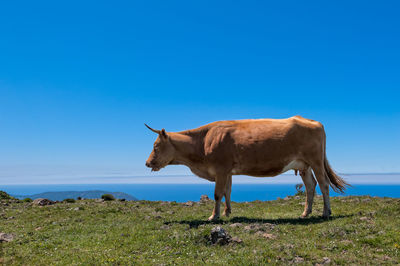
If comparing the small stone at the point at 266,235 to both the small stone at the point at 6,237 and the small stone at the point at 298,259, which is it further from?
the small stone at the point at 6,237

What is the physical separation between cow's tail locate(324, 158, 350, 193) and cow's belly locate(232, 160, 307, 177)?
4.17 ft

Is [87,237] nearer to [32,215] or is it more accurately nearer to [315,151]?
[32,215]

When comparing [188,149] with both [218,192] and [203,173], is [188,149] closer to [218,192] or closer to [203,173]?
[203,173]

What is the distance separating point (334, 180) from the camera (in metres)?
14.7

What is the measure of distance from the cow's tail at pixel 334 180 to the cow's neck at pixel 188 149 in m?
5.58

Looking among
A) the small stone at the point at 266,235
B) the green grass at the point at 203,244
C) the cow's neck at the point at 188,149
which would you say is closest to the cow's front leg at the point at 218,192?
the green grass at the point at 203,244

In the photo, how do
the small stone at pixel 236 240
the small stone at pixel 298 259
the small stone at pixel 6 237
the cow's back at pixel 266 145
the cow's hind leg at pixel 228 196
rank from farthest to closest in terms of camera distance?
the cow's hind leg at pixel 228 196, the cow's back at pixel 266 145, the small stone at pixel 6 237, the small stone at pixel 236 240, the small stone at pixel 298 259

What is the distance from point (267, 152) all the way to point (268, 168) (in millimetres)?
686

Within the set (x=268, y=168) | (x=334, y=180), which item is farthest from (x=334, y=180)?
(x=268, y=168)

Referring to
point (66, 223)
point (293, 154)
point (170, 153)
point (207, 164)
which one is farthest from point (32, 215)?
point (293, 154)

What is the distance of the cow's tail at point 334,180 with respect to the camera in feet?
48.2

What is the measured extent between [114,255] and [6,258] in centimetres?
348

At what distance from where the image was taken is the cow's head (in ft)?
50.5

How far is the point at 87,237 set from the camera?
12.4 m
